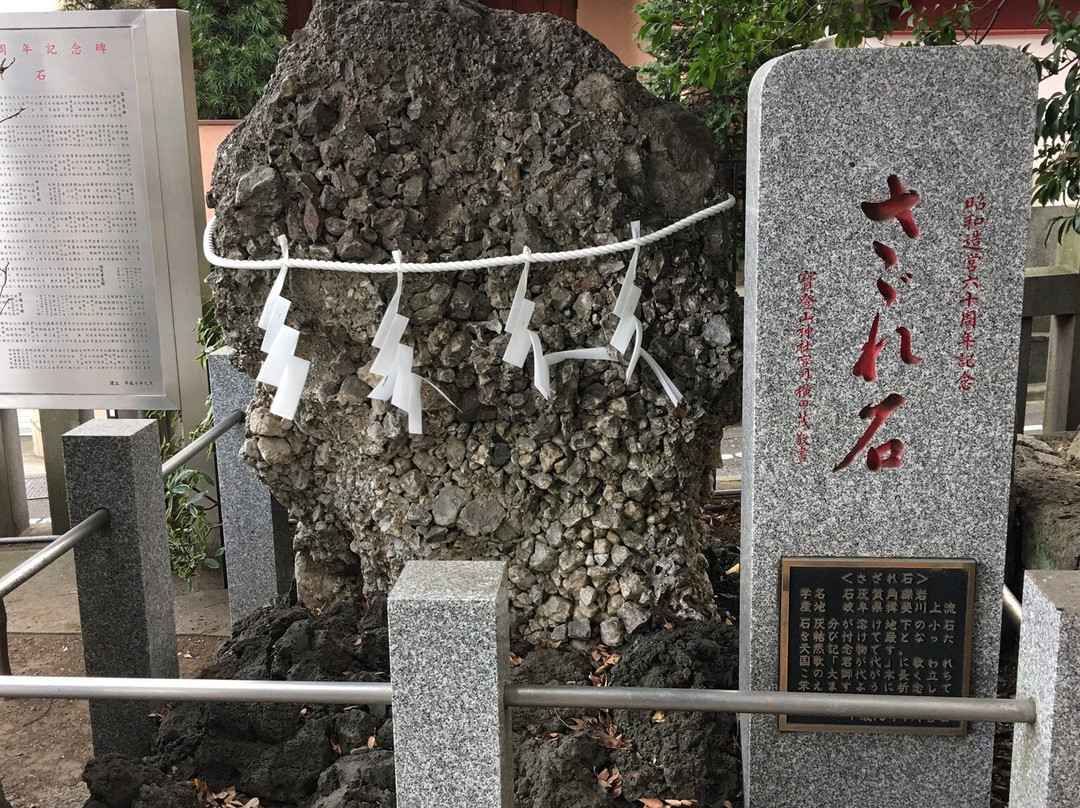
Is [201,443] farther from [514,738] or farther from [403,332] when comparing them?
[514,738]

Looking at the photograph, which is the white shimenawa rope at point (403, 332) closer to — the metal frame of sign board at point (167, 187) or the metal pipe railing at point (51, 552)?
the metal pipe railing at point (51, 552)

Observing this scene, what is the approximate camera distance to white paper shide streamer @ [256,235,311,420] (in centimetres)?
311

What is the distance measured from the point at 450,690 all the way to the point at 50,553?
141 cm

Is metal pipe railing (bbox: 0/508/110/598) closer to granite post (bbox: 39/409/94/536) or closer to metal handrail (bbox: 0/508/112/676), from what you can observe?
metal handrail (bbox: 0/508/112/676)

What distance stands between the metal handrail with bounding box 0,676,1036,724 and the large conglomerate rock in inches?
57.4

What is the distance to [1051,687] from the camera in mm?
2010

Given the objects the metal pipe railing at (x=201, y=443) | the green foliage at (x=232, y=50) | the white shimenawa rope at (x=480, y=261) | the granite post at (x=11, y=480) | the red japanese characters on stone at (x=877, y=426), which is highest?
the green foliage at (x=232, y=50)

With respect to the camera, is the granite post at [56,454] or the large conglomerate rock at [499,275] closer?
the large conglomerate rock at [499,275]

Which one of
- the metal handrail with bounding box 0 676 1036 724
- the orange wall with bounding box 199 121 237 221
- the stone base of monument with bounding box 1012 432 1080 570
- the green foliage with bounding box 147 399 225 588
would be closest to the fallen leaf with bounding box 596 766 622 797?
the metal handrail with bounding box 0 676 1036 724

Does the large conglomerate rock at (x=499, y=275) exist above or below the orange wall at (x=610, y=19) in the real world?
below

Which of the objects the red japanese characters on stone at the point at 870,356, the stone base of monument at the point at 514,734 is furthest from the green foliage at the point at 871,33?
the stone base of monument at the point at 514,734

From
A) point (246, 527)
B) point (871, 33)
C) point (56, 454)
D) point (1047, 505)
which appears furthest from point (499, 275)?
point (56, 454)

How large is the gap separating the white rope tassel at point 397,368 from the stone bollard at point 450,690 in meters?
1.14

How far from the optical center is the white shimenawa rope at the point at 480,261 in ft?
10.3
